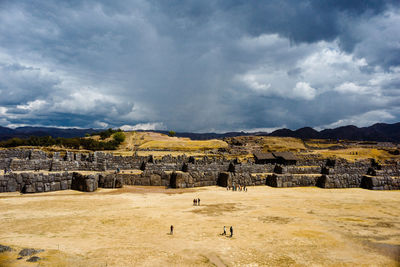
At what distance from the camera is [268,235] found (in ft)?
48.0

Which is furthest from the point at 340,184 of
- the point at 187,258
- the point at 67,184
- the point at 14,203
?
the point at 14,203

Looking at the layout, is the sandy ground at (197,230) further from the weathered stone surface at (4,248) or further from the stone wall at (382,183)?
the stone wall at (382,183)

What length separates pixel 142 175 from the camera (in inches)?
1244

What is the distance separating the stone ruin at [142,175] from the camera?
83.5 ft

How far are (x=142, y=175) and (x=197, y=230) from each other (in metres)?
17.9

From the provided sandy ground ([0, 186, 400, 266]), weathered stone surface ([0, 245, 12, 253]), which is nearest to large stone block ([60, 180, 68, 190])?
sandy ground ([0, 186, 400, 266])

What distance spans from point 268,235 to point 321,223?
5502 millimetres

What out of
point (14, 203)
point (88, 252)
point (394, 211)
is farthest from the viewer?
point (394, 211)

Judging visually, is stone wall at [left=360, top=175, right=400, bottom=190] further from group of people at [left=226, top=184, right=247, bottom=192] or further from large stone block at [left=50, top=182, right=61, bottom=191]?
large stone block at [left=50, top=182, right=61, bottom=191]

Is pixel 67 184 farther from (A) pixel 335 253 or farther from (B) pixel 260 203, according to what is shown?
(A) pixel 335 253

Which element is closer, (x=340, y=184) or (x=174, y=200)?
(x=174, y=200)

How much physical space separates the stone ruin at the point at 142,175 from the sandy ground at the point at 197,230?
2.01 m

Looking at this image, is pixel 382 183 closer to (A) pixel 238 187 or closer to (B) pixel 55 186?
(A) pixel 238 187

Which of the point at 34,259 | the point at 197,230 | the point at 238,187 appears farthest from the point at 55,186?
the point at 238,187
